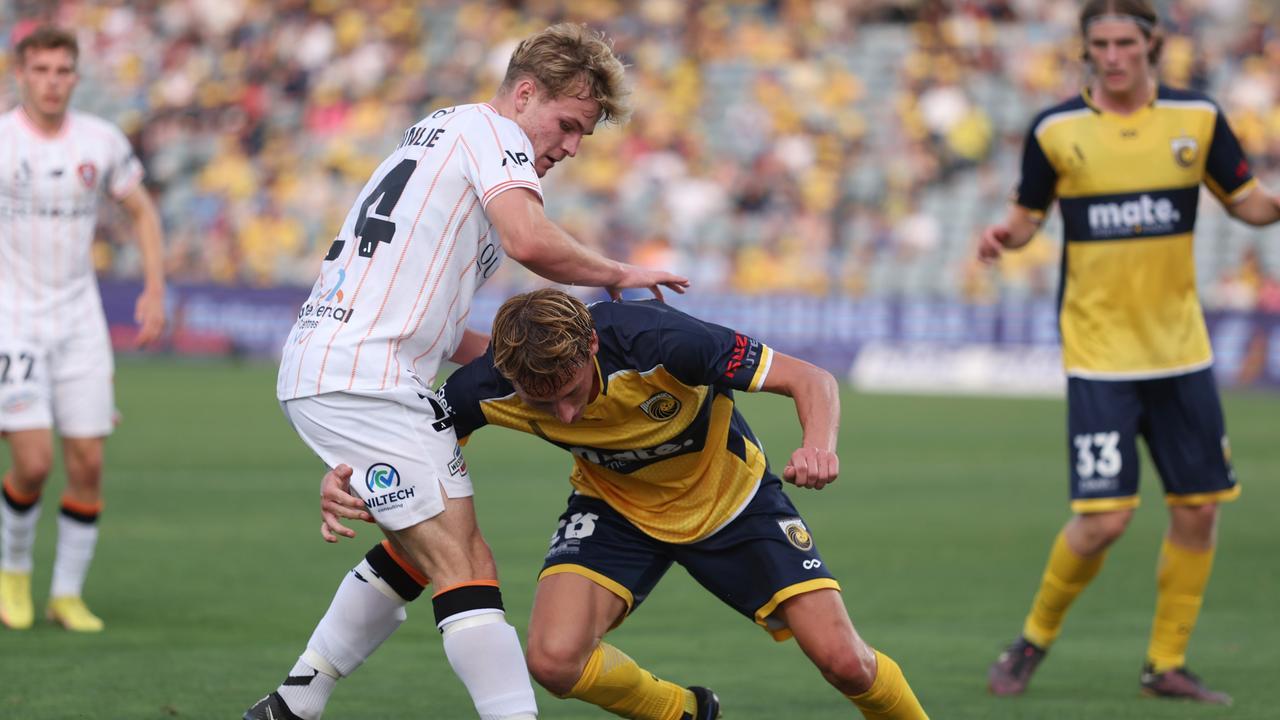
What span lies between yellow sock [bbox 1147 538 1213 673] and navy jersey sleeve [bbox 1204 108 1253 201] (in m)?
1.43

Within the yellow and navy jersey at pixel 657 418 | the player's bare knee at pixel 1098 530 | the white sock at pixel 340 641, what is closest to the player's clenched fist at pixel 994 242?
the player's bare knee at pixel 1098 530

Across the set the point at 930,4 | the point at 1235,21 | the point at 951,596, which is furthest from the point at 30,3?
the point at 951,596

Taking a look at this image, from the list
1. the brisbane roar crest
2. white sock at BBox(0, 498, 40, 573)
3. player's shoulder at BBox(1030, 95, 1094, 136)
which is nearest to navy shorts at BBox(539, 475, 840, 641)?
player's shoulder at BBox(1030, 95, 1094, 136)

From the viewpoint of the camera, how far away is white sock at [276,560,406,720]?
202 inches

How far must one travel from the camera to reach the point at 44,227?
7609mm

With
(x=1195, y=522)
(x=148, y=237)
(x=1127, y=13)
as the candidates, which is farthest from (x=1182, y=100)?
(x=148, y=237)

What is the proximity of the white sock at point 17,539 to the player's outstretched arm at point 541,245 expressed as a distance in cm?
390

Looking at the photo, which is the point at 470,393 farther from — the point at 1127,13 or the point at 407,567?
the point at 1127,13

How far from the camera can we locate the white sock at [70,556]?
24.8ft

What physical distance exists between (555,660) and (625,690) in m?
0.31

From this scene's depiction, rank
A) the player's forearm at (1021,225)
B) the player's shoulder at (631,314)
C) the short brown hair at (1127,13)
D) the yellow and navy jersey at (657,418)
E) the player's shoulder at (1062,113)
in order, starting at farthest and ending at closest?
1. the player's forearm at (1021,225)
2. the player's shoulder at (1062,113)
3. the short brown hair at (1127,13)
4. the player's shoulder at (631,314)
5. the yellow and navy jersey at (657,418)

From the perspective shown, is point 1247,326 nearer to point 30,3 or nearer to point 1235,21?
point 1235,21

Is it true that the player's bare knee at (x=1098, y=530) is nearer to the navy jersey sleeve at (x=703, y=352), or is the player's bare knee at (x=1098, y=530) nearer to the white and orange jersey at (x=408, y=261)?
the navy jersey sleeve at (x=703, y=352)

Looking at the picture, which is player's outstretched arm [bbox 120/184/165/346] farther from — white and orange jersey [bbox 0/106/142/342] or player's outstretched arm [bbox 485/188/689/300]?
player's outstretched arm [bbox 485/188/689/300]
